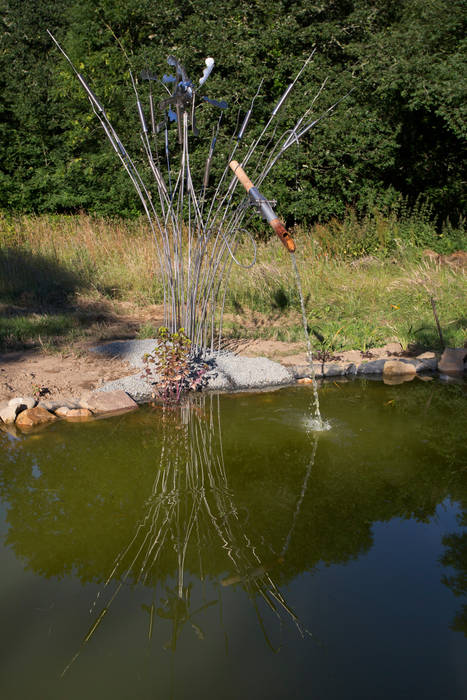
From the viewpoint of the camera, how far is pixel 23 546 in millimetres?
2076

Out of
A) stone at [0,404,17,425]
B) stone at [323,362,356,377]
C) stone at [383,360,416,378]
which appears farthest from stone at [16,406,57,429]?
stone at [383,360,416,378]

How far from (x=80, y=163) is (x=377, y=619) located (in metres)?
12.5

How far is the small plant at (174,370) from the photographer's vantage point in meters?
3.72

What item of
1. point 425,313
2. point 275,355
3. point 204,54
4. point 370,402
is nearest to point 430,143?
point 204,54

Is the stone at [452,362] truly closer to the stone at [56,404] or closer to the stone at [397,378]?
the stone at [397,378]

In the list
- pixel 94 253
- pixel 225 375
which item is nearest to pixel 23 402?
pixel 225 375

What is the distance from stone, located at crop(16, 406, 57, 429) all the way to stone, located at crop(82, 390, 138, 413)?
24 centimetres

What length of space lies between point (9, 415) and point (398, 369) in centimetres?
283

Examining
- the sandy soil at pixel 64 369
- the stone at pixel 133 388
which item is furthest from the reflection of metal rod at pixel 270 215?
the sandy soil at pixel 64 369

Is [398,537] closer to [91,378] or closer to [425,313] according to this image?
[91,378]

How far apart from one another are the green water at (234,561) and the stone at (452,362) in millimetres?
1200

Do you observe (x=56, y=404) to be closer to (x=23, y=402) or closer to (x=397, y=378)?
(x=23, y=402)

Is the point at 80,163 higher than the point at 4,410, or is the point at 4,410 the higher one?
the point at 80,163

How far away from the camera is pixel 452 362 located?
4430 millimetres
